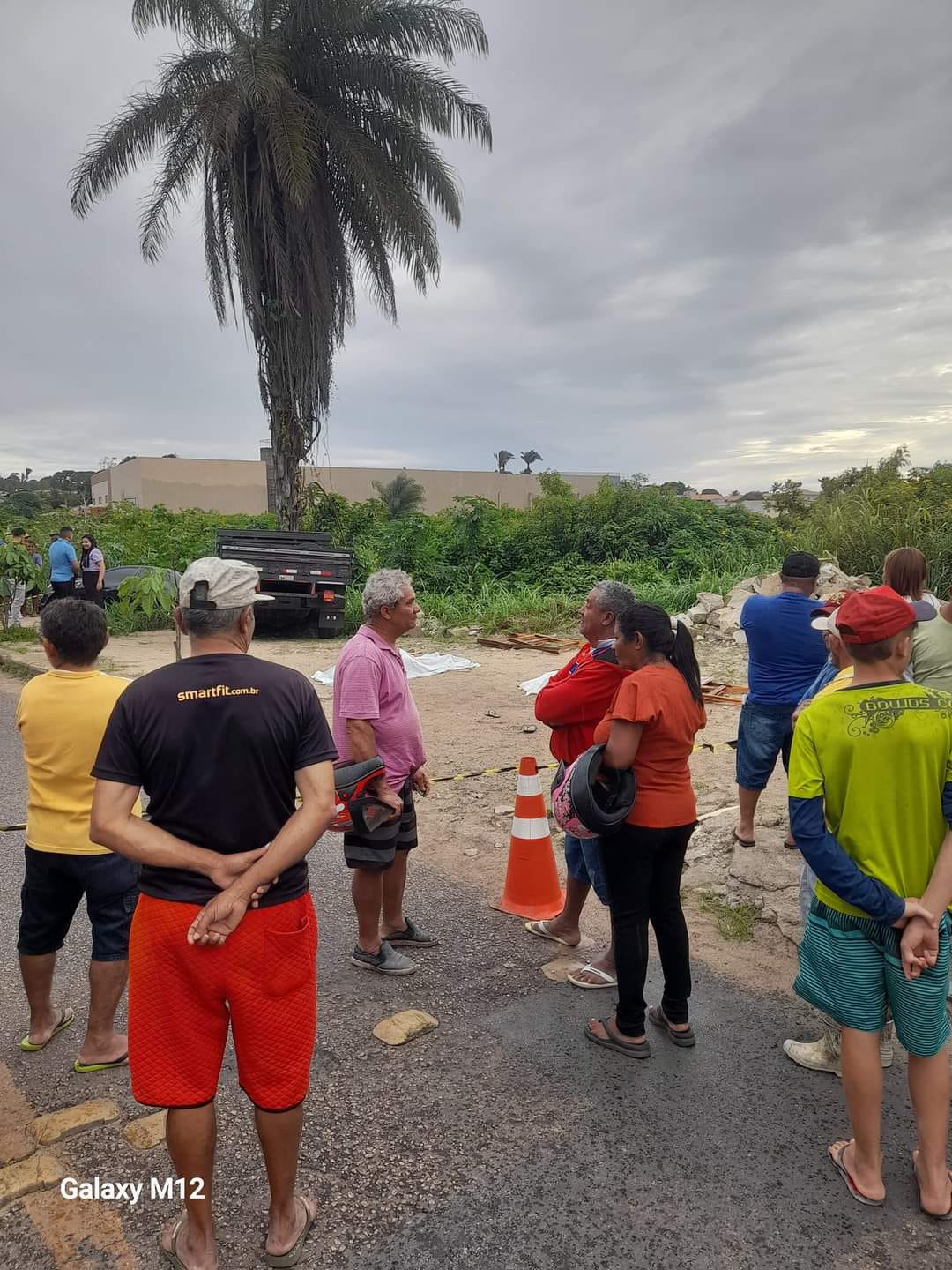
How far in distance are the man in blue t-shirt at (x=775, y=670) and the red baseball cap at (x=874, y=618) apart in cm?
250

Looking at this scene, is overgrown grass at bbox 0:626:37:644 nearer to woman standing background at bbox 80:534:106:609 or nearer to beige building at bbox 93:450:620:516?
woman standing background at bbox 80:534:106:609

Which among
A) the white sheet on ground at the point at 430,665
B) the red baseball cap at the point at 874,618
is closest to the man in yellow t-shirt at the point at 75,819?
the red baseball cap at the point at 874,618

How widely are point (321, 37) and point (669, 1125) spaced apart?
67.6 feet

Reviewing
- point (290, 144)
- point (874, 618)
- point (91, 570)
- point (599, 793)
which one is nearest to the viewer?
point (874, 618)

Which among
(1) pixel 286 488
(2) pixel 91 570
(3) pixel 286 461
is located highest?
(3) pixel 286 461

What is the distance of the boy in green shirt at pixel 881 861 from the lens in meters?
2.34

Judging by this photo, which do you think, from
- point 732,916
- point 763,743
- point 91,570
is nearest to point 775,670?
point 763,743

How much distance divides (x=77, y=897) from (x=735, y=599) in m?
12.8

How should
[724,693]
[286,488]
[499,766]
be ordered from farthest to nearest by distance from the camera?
[286,488] → [724,693] → [499,766]

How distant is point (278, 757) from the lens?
2139 millimetres

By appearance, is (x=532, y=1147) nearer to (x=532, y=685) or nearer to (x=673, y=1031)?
(x=673, y=1031)

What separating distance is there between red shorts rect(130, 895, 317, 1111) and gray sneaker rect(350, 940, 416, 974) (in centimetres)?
164

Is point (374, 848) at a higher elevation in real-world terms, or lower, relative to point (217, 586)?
lower

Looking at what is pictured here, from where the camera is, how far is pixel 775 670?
4.95m
